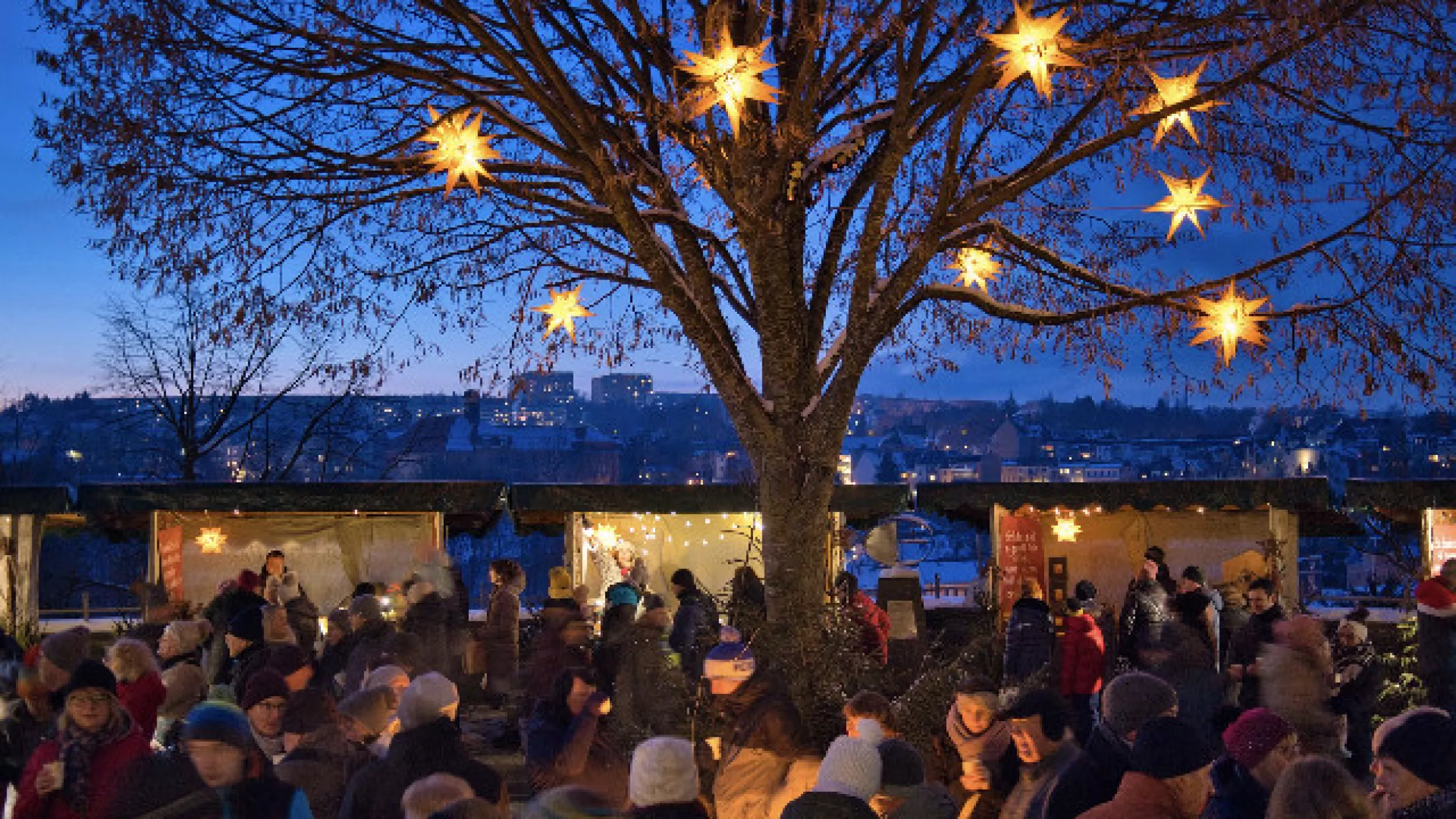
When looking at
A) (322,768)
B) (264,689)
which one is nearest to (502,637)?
(264,689)

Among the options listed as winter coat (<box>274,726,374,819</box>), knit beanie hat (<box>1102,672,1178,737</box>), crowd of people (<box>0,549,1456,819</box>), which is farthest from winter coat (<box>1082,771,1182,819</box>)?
winter coat (<box>274,726,374,819</box>)

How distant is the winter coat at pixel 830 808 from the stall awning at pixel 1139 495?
14.5 m

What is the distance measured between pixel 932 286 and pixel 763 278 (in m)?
1.44

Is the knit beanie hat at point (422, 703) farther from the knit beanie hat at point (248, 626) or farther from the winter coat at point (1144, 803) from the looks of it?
the knit beanie hat at point (248, 626)

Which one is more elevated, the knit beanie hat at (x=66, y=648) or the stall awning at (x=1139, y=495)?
the stall awning at (x=1139, y=495)

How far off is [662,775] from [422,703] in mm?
1203

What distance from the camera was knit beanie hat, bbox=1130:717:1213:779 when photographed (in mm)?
4035

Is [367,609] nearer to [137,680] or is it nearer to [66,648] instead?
[137,680]

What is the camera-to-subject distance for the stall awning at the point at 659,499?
1761 cm

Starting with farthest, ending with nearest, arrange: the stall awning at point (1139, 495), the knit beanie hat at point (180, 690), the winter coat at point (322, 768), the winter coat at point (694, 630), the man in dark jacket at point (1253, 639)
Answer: the stall awning at point (1139, 495), the winter coat at point (694, 630), the man in dark jacket at point (1253, 639), the knit beanie hat at point (180, 690), the winter coat at point (322, 768)

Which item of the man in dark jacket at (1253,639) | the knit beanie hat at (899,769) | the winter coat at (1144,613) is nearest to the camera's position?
the knit beanie hat at (899,769)

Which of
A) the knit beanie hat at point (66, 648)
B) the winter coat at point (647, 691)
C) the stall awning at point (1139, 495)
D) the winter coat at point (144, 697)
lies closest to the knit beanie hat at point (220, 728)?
the winter coat at point (144, 697)

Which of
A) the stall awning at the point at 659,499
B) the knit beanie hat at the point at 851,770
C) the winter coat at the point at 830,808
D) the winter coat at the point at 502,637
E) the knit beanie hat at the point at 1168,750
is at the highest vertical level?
the stall awning at the point at 659,499

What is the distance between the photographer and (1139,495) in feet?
59.4
